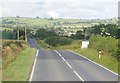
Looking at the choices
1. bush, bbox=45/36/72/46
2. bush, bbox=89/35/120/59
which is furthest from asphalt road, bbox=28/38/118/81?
bush, bbox=45/36/72/46

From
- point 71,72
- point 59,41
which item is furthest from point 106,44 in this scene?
point 59,41

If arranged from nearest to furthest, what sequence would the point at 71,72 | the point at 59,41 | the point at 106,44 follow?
the point at 71,72 < the point at 106,44 < the point at 59,41

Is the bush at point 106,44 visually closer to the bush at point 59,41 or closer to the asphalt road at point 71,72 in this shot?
the asphalt road at point 71,72

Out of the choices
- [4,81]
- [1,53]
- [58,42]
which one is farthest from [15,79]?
[58,42]

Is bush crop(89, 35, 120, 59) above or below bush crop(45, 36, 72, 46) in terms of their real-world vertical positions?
above

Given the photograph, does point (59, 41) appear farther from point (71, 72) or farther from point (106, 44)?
point (71, 72)

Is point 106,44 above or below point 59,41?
above

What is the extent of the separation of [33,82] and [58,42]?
286 ft

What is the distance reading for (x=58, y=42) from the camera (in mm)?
107375

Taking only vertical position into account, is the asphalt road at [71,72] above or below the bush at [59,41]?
above

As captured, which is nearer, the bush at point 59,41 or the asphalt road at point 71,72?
the asphalt road at point 71,72

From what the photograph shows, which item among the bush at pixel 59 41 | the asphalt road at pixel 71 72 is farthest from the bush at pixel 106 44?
the bush at pixel 59 41

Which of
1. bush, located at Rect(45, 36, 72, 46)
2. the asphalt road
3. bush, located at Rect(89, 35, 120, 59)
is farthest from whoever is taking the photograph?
bush, located at Rect(45, 36, 72, 46)

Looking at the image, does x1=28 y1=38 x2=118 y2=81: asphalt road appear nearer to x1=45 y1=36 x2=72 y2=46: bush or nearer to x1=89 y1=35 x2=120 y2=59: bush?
x1=89 y1=35 x2=120 y2=59: bush
